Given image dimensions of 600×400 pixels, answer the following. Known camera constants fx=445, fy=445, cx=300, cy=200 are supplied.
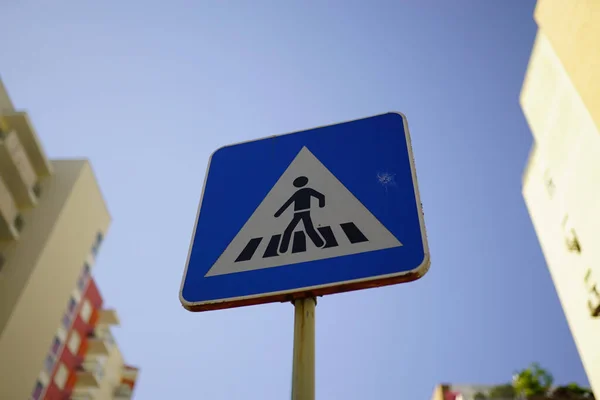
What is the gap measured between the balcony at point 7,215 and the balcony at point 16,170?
67 centimetres

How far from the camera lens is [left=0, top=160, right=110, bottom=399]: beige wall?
17438 millimetres

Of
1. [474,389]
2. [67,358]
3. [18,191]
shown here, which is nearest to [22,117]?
[18,191]

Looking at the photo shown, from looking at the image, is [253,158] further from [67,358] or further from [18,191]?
[67,358]

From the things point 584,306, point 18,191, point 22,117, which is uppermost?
point 22,117

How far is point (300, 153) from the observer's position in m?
2.16

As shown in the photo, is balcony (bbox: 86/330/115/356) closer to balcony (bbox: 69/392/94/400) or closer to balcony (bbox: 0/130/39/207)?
balcony (bbox: 69/392/94/400)

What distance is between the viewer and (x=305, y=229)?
1749mm

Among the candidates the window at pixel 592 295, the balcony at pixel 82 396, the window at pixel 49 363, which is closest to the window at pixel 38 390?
the window at pixel 49 363

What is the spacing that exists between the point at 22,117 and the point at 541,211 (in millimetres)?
23314

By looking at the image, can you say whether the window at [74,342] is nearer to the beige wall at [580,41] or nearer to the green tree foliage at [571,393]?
the beige wall at [580,41]

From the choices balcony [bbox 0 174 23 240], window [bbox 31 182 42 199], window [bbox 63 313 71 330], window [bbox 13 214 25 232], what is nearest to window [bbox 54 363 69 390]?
window [bbox 63 313 71 330]

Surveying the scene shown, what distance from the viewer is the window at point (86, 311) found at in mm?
27234

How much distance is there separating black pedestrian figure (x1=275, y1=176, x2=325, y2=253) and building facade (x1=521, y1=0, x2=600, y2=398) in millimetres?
14679

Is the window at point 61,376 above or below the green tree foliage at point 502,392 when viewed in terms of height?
below
